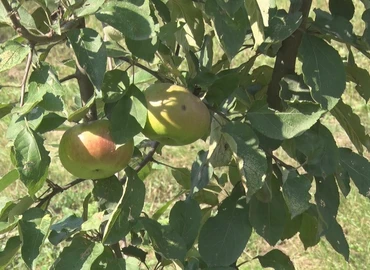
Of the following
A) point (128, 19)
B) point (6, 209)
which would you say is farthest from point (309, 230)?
point (128, 19)

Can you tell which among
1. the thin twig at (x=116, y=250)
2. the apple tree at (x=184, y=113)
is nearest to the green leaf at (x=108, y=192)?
the apple tree at (x=184, y=113)

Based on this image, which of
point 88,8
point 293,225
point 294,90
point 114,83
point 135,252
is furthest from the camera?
point 293,225

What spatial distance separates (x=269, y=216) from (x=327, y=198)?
115 millimetres

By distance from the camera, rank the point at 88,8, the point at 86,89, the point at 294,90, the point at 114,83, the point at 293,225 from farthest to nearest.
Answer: the point at 293,225, the point at 294,90, the point at 86,89, the point at 114,83, the point at 88,8

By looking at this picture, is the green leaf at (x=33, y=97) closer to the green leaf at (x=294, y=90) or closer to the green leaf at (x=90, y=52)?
the green leaf at (x=90, y=52)

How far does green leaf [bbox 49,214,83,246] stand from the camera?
1239mm

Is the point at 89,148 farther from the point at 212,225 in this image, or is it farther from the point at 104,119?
the point at 212,225

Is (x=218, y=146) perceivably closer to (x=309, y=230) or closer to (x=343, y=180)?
(x=343, y=180)

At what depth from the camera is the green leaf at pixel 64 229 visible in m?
1.24

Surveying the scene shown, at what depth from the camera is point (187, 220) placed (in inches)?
52.5

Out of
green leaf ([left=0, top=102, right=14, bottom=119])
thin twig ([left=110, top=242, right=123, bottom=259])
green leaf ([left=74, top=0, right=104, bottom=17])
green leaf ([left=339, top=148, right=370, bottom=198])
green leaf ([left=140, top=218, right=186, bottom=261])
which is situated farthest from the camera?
green leaf ([left=339, top=148, right=370, bottom=198])

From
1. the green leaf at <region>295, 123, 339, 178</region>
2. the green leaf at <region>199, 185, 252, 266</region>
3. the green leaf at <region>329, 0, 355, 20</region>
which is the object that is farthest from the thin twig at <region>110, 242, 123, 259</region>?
the green leaf at <region>329, 0, 355, 20</region>

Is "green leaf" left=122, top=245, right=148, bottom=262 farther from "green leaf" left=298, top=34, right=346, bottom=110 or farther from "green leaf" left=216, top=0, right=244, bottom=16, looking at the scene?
"green leaf" left=216, top=0, right=244, bottom=16

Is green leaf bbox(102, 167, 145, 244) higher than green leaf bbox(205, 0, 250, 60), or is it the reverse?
green leaf bbox(205, 0, 250, 60)
